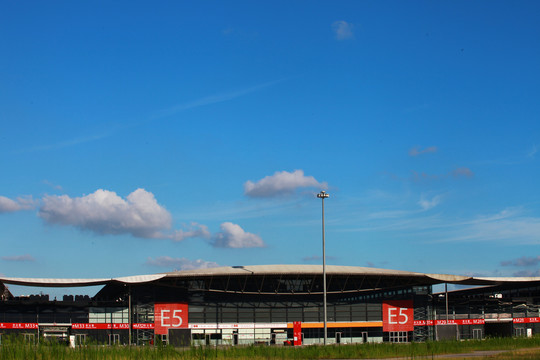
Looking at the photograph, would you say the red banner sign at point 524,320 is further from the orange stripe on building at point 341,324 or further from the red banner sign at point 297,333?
the red banner sign at point 297,333

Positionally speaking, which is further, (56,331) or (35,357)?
(56,331)

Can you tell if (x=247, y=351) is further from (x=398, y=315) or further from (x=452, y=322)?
(x=452, y=322)

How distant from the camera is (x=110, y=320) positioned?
76.6m

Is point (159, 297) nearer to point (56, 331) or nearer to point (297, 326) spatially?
point (56, 331)

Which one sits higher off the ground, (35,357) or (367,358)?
(35,357)

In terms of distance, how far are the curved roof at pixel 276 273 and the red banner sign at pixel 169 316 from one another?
13.9 ft

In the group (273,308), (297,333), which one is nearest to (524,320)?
(297,333)

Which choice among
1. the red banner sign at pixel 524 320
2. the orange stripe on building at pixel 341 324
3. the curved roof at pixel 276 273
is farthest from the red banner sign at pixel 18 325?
the red banner sign at pixel 524 320

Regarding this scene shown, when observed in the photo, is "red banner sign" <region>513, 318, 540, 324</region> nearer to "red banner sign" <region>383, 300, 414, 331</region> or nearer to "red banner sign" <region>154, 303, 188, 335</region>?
"red banner sign" <region>383, 300, 414, 331</region>

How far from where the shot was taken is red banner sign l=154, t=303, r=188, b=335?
7712 centimetres

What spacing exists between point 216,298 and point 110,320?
A: 1383 cm

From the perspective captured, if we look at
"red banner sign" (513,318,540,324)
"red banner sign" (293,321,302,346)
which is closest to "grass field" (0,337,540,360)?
"red banner sign" (293,321,302,346)

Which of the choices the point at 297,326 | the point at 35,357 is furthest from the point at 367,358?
the point at 297,326

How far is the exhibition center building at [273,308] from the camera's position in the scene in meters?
76.1
